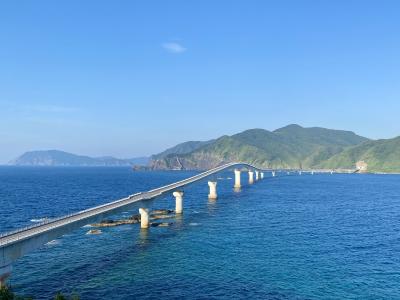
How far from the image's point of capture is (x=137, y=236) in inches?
3617

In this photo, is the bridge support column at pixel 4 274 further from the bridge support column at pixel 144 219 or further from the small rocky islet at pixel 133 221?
the bridge support column at pixel 144 219

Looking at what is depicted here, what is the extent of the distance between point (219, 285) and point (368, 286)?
23.2m

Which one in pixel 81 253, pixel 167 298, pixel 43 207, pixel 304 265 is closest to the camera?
pixel 167 298

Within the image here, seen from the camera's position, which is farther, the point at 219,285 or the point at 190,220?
the point at 190,220

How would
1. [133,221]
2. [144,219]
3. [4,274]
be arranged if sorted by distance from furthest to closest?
[133,221] < [144,219] < [4,274]

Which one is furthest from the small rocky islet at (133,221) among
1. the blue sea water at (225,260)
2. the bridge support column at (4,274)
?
the bridge support column at (4,274)

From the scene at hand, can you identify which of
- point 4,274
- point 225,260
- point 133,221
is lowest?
point 225,260

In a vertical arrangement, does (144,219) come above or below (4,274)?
below

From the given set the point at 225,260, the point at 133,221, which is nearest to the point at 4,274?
the point at 225,260

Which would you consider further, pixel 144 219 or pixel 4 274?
pixel 144 219

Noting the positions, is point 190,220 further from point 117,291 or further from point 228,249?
point 117,291

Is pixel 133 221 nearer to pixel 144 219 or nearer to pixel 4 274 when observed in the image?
pixel 144 219

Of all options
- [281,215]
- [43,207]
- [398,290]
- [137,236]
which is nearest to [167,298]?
[398,290]

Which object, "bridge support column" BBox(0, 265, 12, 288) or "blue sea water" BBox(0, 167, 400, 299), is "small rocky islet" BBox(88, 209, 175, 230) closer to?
"blue sea water" BBox(0, 167, 400, 299)
